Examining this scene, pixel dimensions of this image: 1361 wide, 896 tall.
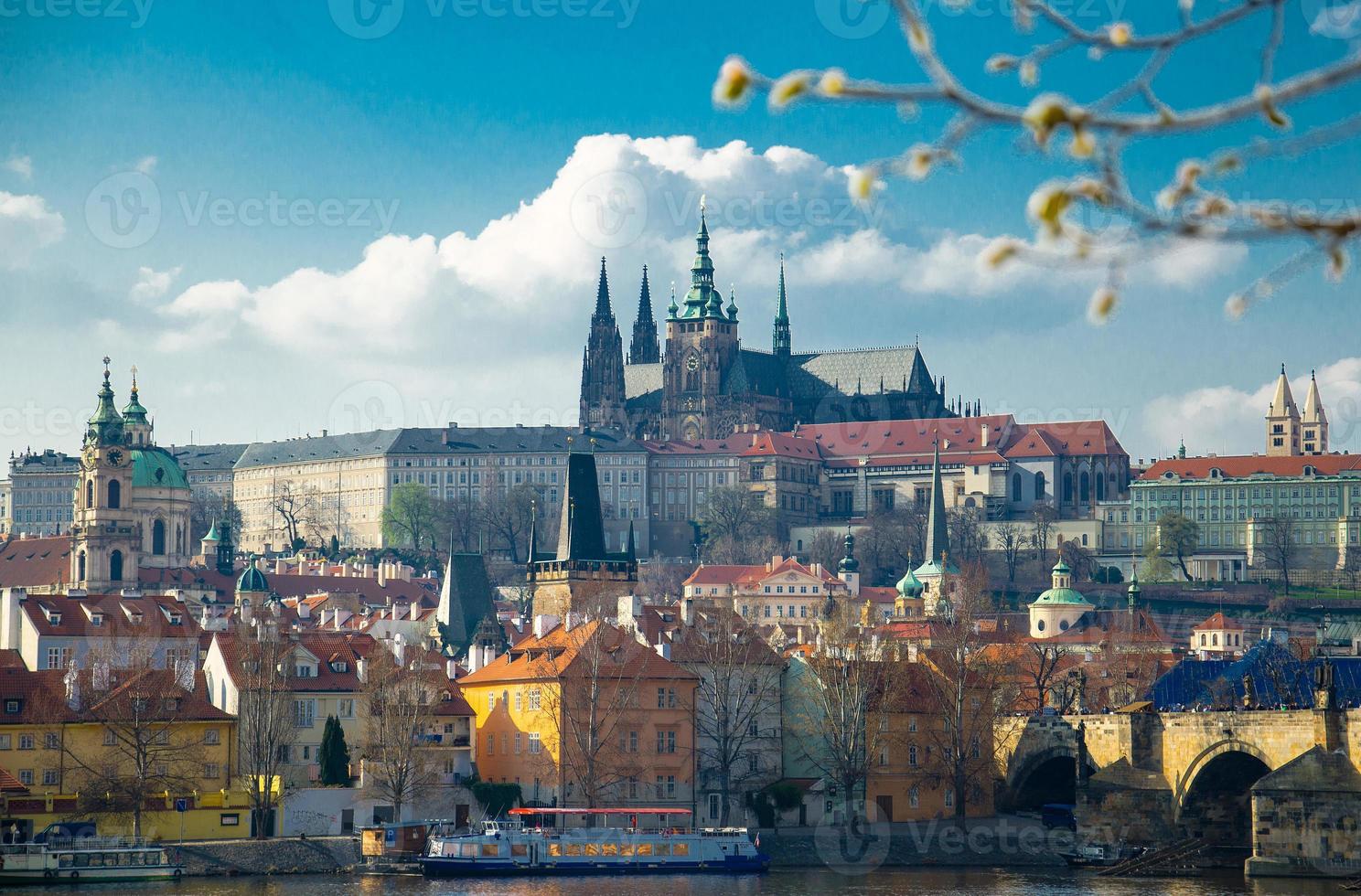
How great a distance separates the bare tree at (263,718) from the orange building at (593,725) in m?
5.84

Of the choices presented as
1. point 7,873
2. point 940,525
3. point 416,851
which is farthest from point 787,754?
point 940,525

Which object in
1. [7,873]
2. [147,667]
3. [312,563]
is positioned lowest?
[7,873]

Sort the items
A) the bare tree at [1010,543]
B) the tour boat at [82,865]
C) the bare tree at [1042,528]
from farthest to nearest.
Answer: the bare tree at [1042,528], the bare tree at [1010,543], the tour boat at [82,865]

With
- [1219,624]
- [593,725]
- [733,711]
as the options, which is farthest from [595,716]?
[1219,624]

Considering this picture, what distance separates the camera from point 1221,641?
5226 inches

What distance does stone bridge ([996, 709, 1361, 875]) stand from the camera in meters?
58.0

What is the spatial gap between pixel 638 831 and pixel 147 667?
13866 mm

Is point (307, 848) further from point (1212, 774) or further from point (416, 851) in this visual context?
point (1212, 774)

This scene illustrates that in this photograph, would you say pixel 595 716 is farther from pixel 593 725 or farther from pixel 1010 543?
pixel 1010 543

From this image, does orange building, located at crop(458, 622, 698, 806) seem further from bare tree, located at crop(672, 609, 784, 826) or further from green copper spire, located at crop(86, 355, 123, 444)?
green copper spire, located at crop(86, 355, 123, 444)

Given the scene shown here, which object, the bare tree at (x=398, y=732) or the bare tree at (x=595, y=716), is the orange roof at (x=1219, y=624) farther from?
the bare tree at (x=398, y=732)

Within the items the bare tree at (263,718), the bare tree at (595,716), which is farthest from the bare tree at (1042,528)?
the bare tree at (263,718)

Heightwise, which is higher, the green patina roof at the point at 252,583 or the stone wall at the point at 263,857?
the green patina roof at the point at 252,583

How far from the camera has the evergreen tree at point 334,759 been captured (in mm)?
62062
